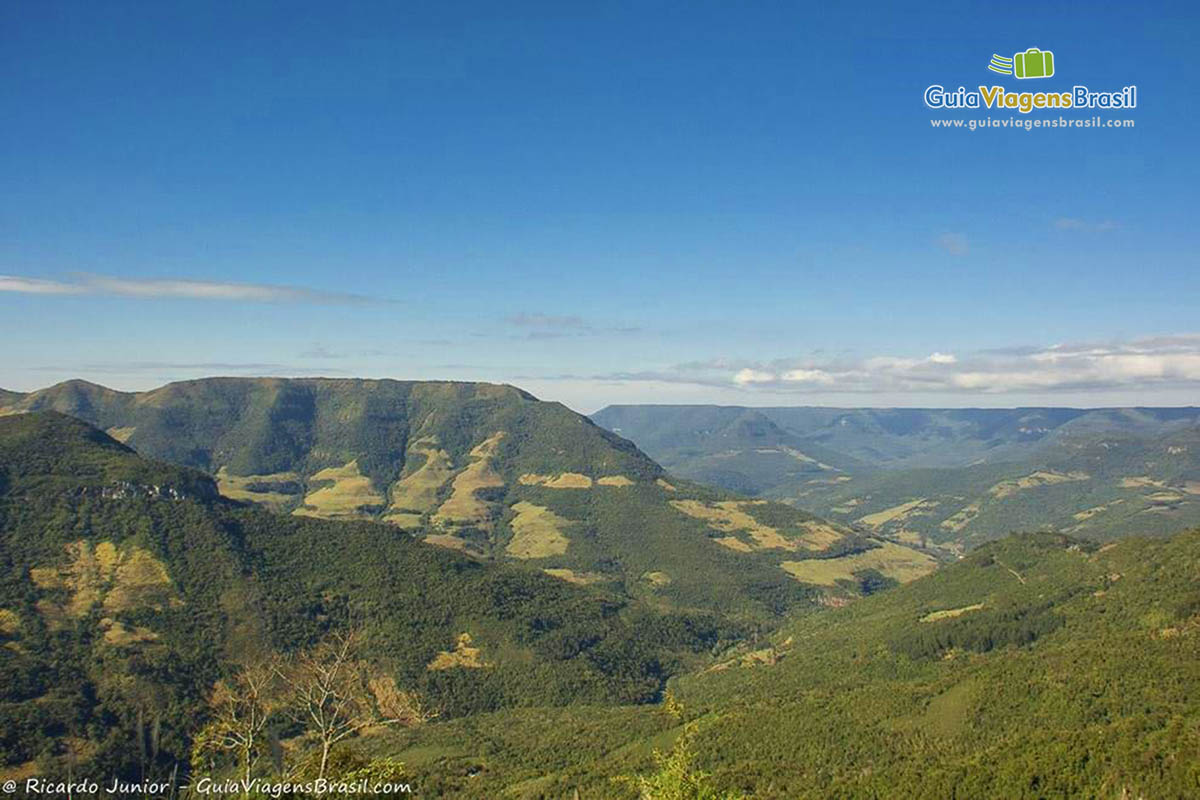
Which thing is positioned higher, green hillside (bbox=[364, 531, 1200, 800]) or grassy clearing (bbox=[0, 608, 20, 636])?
grassy clearing (bbox=[0, 608, 20, 636])

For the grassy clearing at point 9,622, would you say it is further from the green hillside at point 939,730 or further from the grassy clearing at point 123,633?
the green hillside at point 939,730

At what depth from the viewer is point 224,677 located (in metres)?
187

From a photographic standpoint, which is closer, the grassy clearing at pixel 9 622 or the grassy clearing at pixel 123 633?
the grassy clearing at pixel 9 622

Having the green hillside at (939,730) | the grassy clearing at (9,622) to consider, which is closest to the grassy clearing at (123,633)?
the grassy clearing at (9,622)

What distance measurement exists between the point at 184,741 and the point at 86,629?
157 feet

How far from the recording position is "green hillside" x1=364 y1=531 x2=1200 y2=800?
349 ft

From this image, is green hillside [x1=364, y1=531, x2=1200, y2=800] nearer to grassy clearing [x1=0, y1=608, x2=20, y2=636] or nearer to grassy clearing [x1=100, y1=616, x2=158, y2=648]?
grassy clearing [x1=100, y1=616, x2=158, y2=648]

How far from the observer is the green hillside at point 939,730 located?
106 meters

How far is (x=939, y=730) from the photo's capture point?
141 m

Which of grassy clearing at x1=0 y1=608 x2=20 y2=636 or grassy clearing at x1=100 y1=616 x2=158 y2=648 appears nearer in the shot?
grassy clearing at x1=0 y1=608 x2=20 y2=636

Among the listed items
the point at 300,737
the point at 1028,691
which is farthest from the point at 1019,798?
the point at 300,737

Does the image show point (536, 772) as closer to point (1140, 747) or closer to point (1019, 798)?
point (1019, 798)

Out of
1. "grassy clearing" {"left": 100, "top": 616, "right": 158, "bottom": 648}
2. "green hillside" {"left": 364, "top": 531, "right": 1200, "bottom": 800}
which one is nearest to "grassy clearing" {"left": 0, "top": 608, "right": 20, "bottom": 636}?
"grassy clearing" {"left": 100, "top": 616, "right": 158, "bottom": 648}

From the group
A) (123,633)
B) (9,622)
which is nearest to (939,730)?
(123,633)
